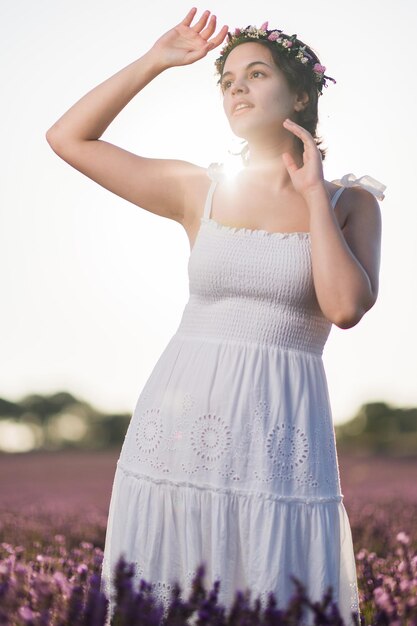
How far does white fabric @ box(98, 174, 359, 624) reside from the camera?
130 inches

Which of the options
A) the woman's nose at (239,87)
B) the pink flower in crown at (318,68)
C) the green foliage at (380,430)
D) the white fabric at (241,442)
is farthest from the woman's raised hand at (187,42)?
the green foliage at (380,430)

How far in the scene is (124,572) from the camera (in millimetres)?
2455

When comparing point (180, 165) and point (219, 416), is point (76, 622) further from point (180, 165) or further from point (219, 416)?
point (180, 165)

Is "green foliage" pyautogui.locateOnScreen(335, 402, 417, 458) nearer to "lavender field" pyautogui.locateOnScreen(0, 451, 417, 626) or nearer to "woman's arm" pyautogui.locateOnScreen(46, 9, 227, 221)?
"lavender field" pyautogui.locateOnScreen(0, 451, 417, 626)

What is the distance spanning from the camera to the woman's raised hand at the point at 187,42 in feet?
11.9

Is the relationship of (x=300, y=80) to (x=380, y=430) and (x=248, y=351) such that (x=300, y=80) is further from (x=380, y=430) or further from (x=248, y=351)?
(x=380, y=430)

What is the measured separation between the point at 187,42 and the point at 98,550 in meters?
3.05

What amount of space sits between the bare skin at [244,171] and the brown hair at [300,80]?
0.10 feet

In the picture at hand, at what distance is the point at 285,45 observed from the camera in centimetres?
367

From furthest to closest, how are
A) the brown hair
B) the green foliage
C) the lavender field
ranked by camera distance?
the green foliage → the brown hair → the lavender field

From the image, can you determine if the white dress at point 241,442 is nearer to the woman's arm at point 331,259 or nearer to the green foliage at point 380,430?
Result: the woman's arm at point 331,259

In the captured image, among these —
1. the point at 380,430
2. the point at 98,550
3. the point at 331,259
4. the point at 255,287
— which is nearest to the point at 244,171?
the point at 255,287

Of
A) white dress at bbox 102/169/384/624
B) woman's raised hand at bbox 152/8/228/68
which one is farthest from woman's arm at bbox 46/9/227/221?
white dress at bbox 102/169/384/624

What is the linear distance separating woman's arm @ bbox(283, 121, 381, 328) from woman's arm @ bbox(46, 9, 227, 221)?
46 centimetres
